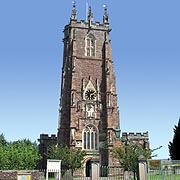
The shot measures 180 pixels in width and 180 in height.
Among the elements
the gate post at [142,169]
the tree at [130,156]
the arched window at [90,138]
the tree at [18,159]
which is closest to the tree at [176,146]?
the tree at [130,156]

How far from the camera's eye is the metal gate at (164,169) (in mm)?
20000

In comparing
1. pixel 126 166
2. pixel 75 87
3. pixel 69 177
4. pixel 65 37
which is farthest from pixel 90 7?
pixel 69 177

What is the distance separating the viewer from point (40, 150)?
4838 cm

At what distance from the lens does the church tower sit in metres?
44.5

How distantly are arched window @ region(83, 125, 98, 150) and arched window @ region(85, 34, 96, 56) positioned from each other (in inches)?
466

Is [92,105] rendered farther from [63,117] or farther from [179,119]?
[179,119]

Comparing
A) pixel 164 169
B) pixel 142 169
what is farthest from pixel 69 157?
pixel 164 169

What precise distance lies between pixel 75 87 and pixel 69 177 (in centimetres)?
2693

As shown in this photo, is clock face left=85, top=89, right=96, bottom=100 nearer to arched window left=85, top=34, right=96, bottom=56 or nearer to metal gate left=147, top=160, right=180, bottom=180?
arched window left=85, top=34, right=96, bottom=56

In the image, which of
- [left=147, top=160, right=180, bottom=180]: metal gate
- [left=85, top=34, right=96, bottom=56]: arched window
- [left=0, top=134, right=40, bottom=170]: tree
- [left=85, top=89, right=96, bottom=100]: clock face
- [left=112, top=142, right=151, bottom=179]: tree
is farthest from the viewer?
[left=85, top=34, right=96, bottom=56]: arched window

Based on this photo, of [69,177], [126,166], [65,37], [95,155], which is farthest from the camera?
[65,37]

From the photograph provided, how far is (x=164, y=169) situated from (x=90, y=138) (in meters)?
25.5

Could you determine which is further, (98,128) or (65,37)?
(65,37)

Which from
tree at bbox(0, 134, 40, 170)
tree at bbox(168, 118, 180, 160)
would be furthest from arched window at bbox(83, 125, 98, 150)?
tree at bbox(168, 118, 180, 160)
